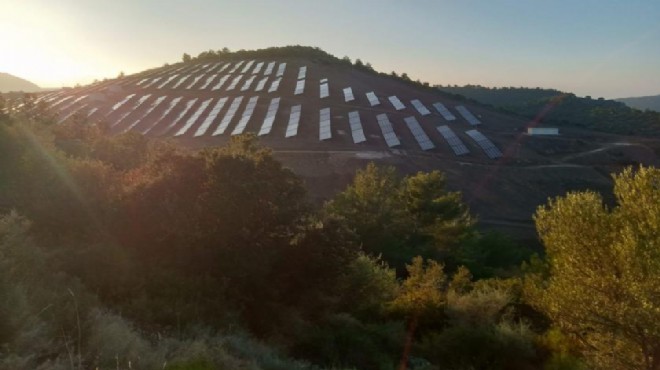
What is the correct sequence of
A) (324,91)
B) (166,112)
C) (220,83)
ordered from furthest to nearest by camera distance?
(220,83) < (324,91) < (166,112)

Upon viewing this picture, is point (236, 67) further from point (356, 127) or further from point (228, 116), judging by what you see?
point (356, 127)

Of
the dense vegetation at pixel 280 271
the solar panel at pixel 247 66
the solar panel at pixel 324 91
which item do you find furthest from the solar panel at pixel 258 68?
the dense vegetation at pixel 280 271

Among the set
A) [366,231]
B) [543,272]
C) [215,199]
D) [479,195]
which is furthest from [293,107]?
[215,199]

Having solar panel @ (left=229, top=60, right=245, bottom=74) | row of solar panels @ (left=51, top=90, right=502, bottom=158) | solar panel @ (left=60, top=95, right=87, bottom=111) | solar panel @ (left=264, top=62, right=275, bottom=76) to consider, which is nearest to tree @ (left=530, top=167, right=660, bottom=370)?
row of solar panels @ (left=51, top=90, right=502, bottom=158)

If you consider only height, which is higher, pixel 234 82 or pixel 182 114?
pixel 234 82

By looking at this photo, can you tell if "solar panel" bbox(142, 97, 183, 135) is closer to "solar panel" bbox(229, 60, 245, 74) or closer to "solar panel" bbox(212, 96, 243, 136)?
"solar panel" bbox(212, 96, 243, 136)

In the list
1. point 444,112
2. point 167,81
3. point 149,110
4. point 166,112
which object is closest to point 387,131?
point 444,112
